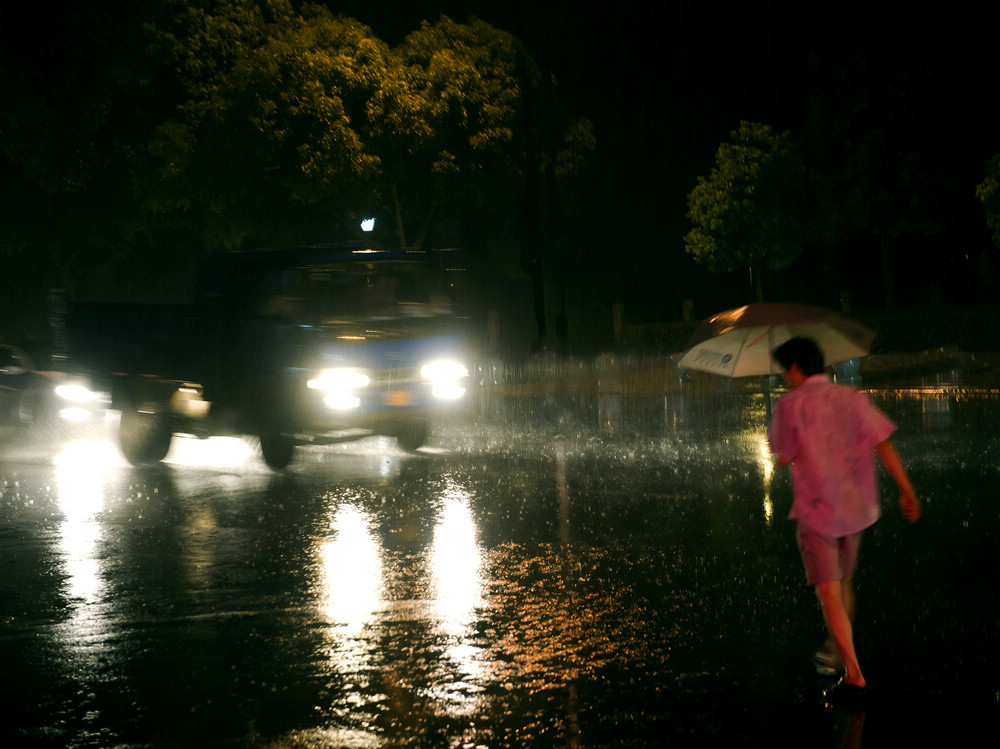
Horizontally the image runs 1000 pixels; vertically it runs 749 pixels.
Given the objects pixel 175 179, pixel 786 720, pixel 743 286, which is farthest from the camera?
pixel 743 286

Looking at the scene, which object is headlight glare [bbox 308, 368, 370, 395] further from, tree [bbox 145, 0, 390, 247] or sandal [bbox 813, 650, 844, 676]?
tree [bbox 145, 0, 390, 247]

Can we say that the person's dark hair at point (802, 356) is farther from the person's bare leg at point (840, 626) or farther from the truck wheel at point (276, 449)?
the truck wheel at point (276, 449)

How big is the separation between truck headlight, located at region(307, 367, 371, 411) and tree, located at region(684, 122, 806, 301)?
2019 centimetres

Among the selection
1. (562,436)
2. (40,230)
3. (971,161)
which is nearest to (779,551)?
(562,436)

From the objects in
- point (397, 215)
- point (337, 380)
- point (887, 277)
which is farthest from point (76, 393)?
point (887, 277)

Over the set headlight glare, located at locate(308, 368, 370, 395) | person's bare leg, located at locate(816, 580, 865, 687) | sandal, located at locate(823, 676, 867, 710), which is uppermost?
headlight glare, located at locate(308, 368, 370, 395)

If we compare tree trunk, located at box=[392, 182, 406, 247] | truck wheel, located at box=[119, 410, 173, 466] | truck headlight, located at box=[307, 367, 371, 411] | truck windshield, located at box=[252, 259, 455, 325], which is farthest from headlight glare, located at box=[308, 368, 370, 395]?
tree trunk, located at box=[392, 182, 406, 247]

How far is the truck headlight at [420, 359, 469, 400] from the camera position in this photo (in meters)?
14.0

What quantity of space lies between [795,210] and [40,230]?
2120 cm

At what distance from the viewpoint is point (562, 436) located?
55.3 ft

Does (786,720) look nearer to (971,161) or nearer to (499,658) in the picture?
(499,658)

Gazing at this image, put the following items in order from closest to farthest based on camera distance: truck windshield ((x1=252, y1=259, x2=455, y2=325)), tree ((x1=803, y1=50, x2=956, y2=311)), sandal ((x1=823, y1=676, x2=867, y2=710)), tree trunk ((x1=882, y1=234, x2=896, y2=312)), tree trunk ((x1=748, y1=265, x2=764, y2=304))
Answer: sandal ((x1=823, y1=676, x2=867, y2=710)) < truck windshield ((x1=252, y1=259, x2=455, y2=325)) < tree ((x1=803, y1=50, x2=956, y2=311)) < tree trunk ((x1=882, y1=234, x2=896, y2=312)) < tree trunk ((x1=748, y1=265, x2=764, y2=304))

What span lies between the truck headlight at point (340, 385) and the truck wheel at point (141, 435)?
220 centimetres

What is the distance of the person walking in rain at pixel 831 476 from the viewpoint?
5.54 meters
